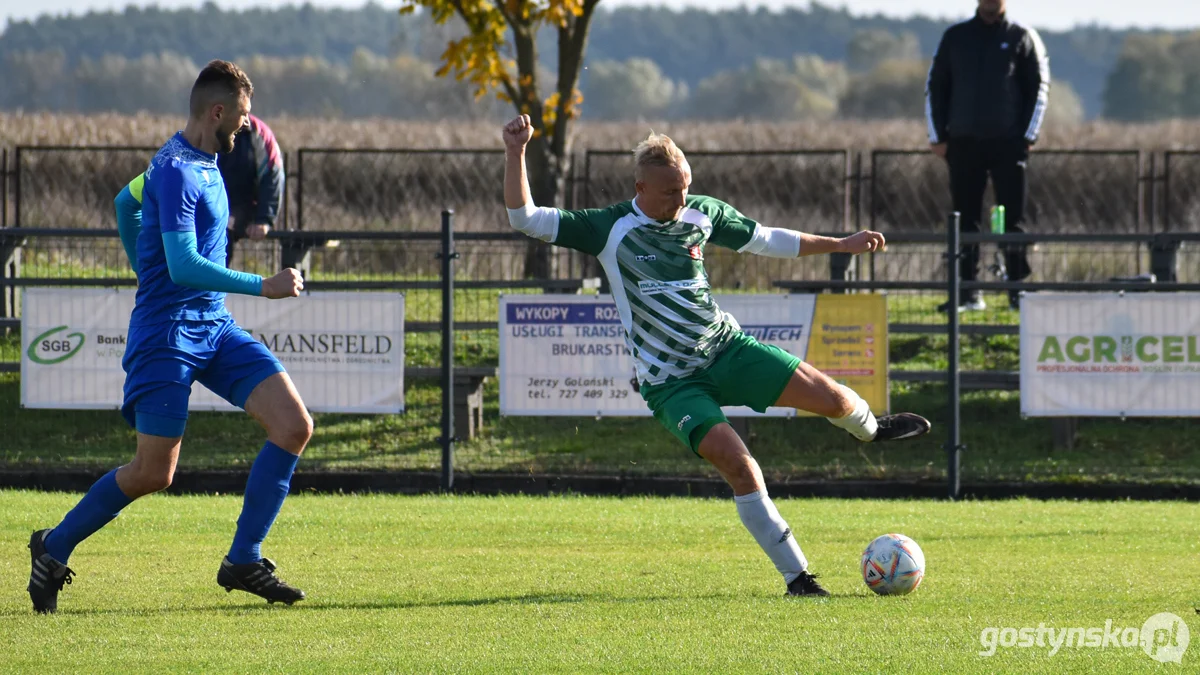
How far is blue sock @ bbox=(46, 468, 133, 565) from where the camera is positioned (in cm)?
674

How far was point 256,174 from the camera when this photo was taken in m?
11.6

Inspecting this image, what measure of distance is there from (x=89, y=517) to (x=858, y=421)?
3.39m

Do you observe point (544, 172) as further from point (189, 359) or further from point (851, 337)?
point (189, 359)

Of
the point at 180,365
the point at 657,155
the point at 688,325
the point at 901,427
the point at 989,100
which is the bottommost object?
the point at 901,427

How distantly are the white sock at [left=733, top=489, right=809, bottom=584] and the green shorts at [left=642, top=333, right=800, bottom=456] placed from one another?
0.37m

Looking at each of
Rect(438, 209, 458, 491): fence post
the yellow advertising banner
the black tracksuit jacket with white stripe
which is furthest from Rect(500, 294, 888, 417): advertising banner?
the black tracksuit jacket with white stripe

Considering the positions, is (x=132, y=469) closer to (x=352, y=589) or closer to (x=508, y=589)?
(x=352, y=589)

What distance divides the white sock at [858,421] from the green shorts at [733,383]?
1.07ft

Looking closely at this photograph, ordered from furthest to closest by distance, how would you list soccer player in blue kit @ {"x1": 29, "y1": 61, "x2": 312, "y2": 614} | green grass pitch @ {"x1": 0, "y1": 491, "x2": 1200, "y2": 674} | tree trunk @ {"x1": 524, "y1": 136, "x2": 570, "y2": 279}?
1. tree trunk @ {"x1": 524, "y1": 136, "x2": 570, "y2": 279}
2. soccer player in blue kit @ {"x1": 29, "y1": 61, "x2": 312, "y2": 614}
3. green grass pitch @ {"x1": 0, "y1": 491, "x2": 1200, "y2": 674}

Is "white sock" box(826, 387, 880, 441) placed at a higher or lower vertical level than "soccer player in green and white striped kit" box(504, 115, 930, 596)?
lower

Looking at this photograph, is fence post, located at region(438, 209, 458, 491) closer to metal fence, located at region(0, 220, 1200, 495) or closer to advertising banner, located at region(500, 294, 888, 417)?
metal fence, located at region(0, 220, 1200, 495)

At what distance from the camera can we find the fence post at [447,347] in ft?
38.8

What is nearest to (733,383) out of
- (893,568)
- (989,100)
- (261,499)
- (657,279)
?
(657,279)

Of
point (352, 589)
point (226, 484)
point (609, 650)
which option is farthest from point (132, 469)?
point (226, 484)
